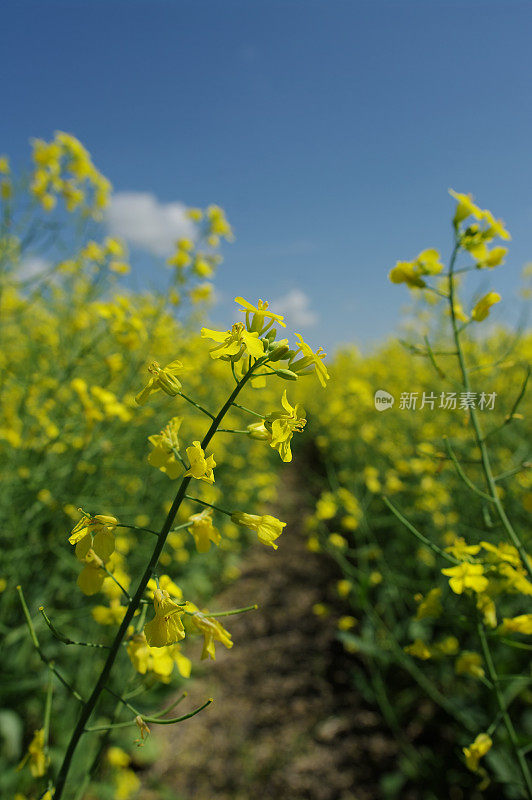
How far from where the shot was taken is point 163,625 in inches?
31.5

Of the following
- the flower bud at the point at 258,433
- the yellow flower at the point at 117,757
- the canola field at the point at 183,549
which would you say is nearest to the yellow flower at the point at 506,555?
the canola field at the point at 183,549

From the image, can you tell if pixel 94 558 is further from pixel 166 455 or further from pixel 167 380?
pixel 167 380

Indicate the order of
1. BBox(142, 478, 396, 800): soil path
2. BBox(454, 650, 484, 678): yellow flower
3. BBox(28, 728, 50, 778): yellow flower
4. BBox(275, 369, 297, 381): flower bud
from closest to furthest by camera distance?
BBox(275, 369, 297, 381): flower bud
BBox(28, 728, 50, 778): yellow flower
BBox(454, 650, 484, 678): yellow flower
BBox(142, 478, 396, 800): soil path

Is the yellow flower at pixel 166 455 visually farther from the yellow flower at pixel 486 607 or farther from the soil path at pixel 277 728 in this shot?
the soil path at pixel 277 728

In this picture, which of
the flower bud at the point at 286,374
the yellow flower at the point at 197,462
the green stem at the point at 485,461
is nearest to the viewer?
the yellow flower at the point at 197,462

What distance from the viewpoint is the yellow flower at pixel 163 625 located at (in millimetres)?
790

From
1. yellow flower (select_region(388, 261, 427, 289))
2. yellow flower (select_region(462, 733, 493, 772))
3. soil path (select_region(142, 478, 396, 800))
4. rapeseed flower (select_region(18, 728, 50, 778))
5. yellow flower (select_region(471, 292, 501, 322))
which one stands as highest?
yellow flower (select_region(388, 261, 427, 289))

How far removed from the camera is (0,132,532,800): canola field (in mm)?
894

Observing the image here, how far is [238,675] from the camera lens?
3414mm

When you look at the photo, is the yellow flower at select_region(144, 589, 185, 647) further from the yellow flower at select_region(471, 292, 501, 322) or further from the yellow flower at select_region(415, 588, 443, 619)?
the yellow flower at select_region(471, 292, 501, 322)

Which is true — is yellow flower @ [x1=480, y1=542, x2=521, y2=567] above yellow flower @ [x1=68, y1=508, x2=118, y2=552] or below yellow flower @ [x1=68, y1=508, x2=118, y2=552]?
above

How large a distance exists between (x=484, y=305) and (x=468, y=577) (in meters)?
0.91

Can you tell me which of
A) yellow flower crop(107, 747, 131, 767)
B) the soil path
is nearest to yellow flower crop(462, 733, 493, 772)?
the soil path

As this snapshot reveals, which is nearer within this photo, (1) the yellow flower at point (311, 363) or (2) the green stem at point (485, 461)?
(1) the yellow flower at point (311, 363)
